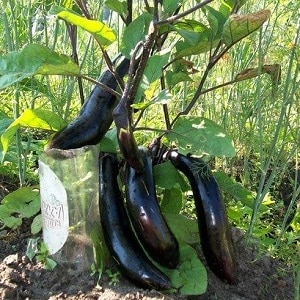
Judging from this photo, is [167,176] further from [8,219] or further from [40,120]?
[8,219]

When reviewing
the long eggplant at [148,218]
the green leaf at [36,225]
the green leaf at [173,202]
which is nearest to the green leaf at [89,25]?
the long eggplant at [148,218]

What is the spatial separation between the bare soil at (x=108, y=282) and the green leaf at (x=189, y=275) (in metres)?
0.03

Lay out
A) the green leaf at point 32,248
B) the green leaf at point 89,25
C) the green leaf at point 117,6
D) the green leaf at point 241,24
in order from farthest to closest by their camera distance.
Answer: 1. the green leaf at point 32,248
2. the green leaf at point 117,6
3. the green leaf at point 241,24
4. the green leaf at point 89,25

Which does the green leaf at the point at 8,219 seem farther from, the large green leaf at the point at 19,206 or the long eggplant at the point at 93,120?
the long eggplant at the point at 93,120

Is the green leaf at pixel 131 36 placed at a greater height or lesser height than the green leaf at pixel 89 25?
lesser

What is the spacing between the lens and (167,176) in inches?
63.6

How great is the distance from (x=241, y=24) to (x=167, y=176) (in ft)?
1.41

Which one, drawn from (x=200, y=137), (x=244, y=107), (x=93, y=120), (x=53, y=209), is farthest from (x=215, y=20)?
(x=244, y=107)

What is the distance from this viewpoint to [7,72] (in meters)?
1.42

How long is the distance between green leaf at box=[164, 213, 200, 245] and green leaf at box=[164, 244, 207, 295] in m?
0.06

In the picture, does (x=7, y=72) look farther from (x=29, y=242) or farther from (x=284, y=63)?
(x=284, y=63)

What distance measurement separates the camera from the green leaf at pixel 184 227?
1.65m

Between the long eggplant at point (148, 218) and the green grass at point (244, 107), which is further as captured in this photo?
the green grass at point (244, 107)

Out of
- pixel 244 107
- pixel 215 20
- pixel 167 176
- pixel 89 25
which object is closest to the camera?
pixel 89 25
